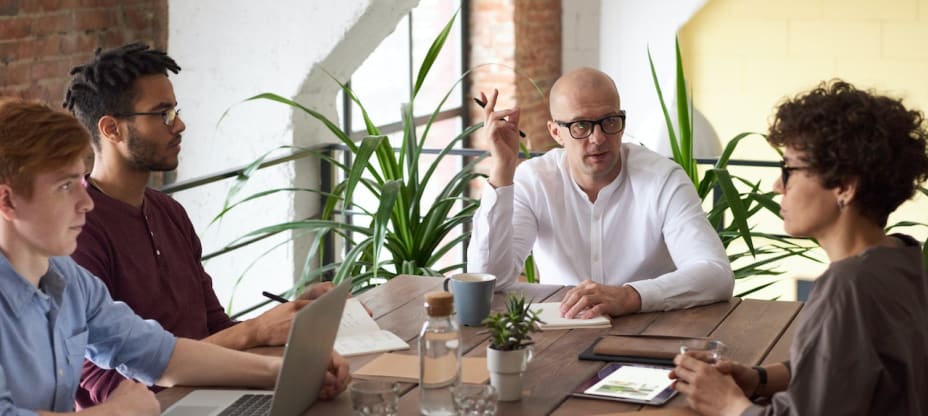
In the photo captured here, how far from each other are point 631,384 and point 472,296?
1.62ft

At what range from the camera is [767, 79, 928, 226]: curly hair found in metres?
1.77

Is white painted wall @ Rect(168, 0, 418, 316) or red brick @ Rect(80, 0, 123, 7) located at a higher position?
red brick @ Rect(80, 0, 123, 7)

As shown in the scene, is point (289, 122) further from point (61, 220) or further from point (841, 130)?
point (841, 130)

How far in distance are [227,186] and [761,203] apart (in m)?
1.90

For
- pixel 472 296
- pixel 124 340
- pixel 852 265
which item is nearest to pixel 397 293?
pixel 472 296

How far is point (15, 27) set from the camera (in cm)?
342

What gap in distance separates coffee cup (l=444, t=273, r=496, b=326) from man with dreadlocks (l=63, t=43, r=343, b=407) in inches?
10.7

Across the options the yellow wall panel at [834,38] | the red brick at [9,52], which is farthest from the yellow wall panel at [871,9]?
the red brick at [9,52]

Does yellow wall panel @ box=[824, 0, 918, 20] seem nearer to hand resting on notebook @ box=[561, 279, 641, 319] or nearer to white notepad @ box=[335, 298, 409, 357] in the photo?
hand resting on notebook @ box=[561, 279, 641, 319]

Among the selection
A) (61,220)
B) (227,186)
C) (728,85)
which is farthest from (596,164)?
(728,85)

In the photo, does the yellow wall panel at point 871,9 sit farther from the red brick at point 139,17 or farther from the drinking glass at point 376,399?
the drinking glass at point 376,399

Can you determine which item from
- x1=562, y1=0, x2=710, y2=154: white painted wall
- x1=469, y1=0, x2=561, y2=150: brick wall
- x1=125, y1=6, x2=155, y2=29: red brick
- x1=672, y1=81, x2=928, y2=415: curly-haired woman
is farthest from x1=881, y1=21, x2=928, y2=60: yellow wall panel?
x1=672, y1=81, x2=928, y2=415: curly-haired woman

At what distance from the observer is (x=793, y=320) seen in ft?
8.29

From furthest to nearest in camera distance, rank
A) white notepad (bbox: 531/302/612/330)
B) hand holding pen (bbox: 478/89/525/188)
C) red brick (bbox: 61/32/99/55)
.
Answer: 1. red brick (bbox: 61/32/99/55)
2. hand holding pen (bbox: 478/89/525/188)
3. white notepad (bbox: 531/302/612/330)
